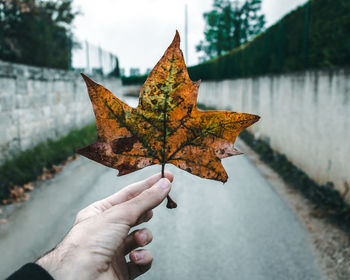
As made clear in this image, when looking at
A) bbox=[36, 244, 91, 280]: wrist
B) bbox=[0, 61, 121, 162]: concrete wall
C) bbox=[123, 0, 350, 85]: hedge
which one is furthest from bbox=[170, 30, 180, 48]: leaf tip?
bbox=[0, 61, 121, 162]: concrete wall

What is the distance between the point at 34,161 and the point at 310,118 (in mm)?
4941

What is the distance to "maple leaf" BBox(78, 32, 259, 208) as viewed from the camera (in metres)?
0.87

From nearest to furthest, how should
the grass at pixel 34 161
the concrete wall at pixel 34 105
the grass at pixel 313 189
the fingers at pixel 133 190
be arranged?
1. the fingers at pixel 133 190
2. the grass at pixel 313 189
3. the grass at pixel 34 161
4. the concrete wall at pixel 34 105

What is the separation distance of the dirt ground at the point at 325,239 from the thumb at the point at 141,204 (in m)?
2.48

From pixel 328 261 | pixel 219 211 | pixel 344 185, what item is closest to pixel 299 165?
pixel 344 185

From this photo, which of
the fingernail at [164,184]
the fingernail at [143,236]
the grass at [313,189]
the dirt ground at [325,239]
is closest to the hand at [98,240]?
the fingernail at [164,184]

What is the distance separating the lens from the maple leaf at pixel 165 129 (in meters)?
0.87

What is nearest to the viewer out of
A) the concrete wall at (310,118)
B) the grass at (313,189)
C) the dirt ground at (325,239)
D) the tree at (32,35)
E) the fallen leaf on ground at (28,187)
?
the dirt ground at (325,239)

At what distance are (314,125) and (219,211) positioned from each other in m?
2.21

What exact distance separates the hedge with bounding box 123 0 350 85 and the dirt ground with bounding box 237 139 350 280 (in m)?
2.04

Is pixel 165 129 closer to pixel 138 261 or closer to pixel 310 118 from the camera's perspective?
pixel 138 261

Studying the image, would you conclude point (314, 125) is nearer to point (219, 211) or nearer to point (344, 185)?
point (344, 185)

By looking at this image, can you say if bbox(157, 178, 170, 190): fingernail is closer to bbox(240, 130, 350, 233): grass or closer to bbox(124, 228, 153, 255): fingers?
bbox(124, 228, 153, 255): fingers

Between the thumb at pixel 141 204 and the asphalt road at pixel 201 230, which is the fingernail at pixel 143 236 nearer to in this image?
the thumb at pixel 141 204
